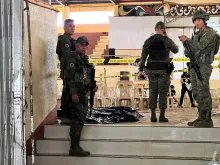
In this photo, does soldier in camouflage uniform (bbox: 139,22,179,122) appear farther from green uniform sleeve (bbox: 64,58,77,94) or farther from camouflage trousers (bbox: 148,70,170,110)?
green uniform sleeve (bbox: 64,58,77,94)

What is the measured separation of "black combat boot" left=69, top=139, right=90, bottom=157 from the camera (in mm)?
5097

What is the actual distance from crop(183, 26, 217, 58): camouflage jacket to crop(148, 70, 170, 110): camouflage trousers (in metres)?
0.70

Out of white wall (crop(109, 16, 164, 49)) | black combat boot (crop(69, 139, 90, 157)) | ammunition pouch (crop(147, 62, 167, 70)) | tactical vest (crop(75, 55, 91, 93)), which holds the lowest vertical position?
black combat boot (crop(69, 139, 90, 157))

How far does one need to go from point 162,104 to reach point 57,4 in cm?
1203

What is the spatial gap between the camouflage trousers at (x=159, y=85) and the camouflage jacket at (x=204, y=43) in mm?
696

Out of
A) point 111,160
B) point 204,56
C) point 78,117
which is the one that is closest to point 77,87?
point 78,117

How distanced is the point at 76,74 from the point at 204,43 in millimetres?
1732

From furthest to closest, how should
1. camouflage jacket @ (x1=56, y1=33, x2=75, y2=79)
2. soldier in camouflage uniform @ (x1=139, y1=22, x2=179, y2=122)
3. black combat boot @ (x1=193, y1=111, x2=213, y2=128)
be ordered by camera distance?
soldier in camouflage uniform @ (x1=139, y1=22, x2=179, y2=122) < camouflage jacket @ (x1=56, y1=33, x2=75, y2=79) < black combat boot @ (x1=193, y1=111, x2=213, y2=128)

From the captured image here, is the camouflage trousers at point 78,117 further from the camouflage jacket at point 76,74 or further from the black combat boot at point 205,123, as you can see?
the black combat boot at point 205,123

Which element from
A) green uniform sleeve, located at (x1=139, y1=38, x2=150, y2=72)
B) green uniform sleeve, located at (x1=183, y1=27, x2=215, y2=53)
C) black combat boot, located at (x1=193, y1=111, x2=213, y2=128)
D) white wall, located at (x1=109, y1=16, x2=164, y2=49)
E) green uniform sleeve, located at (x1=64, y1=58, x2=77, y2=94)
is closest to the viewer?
green uniform sleeve, located at (x1=64, y1=58, x2=77, y2=94)

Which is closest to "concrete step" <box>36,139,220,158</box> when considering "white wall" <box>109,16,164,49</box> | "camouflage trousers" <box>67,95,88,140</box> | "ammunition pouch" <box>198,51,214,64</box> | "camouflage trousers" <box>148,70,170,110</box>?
"camouflage trousers" <box>67,95,88,140</box>

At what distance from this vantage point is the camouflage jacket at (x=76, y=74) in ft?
16.7

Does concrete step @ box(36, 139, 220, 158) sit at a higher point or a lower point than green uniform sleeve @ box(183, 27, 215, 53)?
lower

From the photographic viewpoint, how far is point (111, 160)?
505 centimetres
